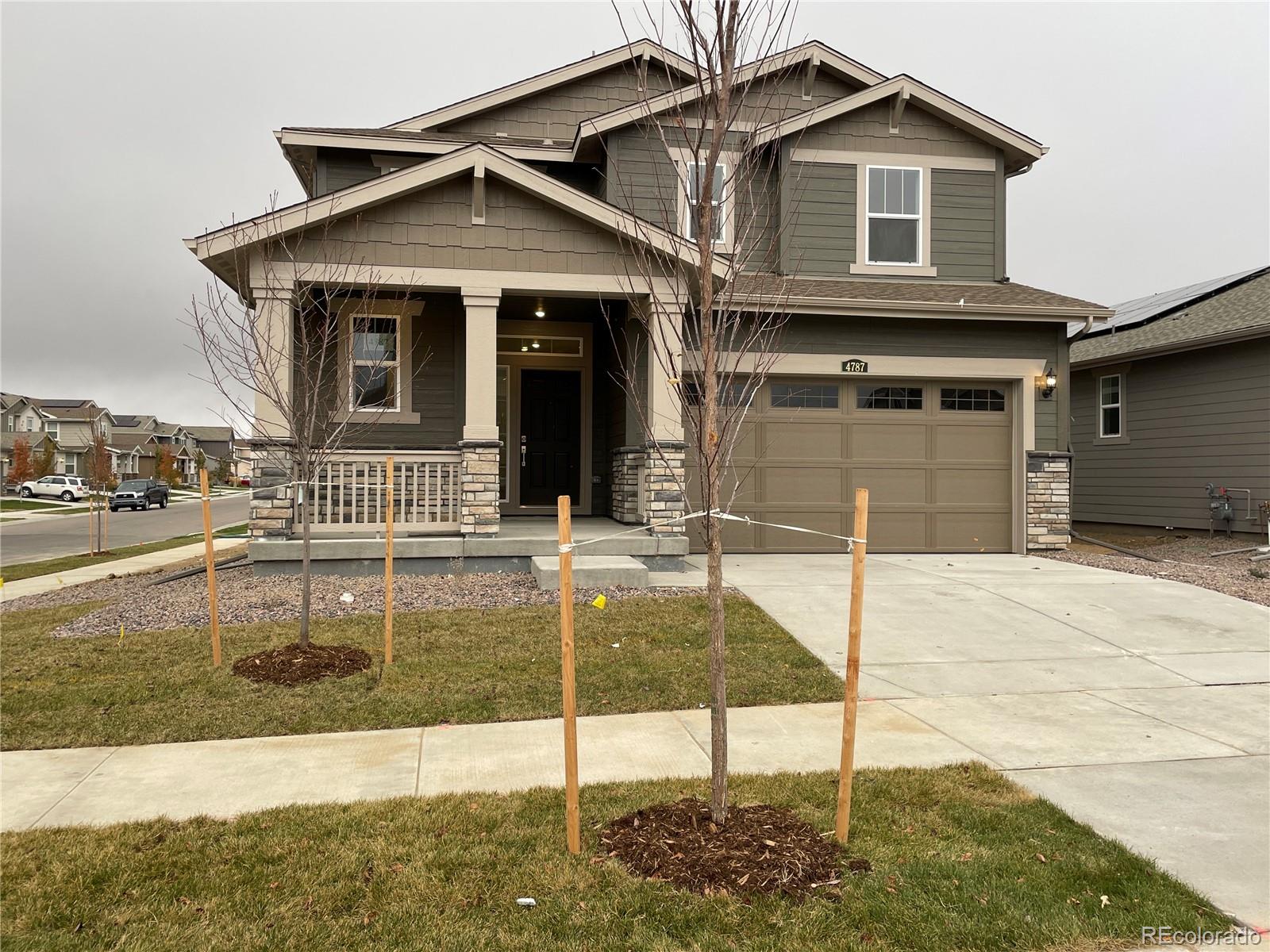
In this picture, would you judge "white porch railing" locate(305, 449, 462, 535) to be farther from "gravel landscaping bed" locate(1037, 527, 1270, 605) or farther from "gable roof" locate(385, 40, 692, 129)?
"gravel landscaping bed" locate(1037, 527, 1270, 605)

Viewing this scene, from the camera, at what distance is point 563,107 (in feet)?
46.0

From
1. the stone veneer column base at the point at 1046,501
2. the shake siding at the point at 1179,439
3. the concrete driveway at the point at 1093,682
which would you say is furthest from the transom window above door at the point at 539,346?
the shake siding at the point at 1179,439

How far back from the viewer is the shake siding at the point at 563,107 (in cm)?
1389

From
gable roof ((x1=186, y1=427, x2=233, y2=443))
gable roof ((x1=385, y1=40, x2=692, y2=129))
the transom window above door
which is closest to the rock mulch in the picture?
the transom window above door

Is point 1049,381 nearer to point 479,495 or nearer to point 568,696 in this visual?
point 479,495

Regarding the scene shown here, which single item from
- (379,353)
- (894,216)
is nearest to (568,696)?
(379,353)

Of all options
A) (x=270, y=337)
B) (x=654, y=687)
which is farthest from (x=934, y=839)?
(x=270, y=337)

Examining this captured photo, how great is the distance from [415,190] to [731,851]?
861 centimetres

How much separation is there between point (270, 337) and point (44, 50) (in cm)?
1522

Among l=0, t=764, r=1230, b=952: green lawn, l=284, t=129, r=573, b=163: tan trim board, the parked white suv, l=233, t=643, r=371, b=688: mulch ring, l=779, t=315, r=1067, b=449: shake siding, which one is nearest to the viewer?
l=0, t=764, r=1230, b=952: green lawn

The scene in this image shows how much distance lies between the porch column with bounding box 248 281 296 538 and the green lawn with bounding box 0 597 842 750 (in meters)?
2.35

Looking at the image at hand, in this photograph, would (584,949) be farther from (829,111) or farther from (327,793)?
(829,111)

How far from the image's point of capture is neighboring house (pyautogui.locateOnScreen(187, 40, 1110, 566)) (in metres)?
9.84

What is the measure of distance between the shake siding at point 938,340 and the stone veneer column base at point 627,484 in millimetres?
2742
